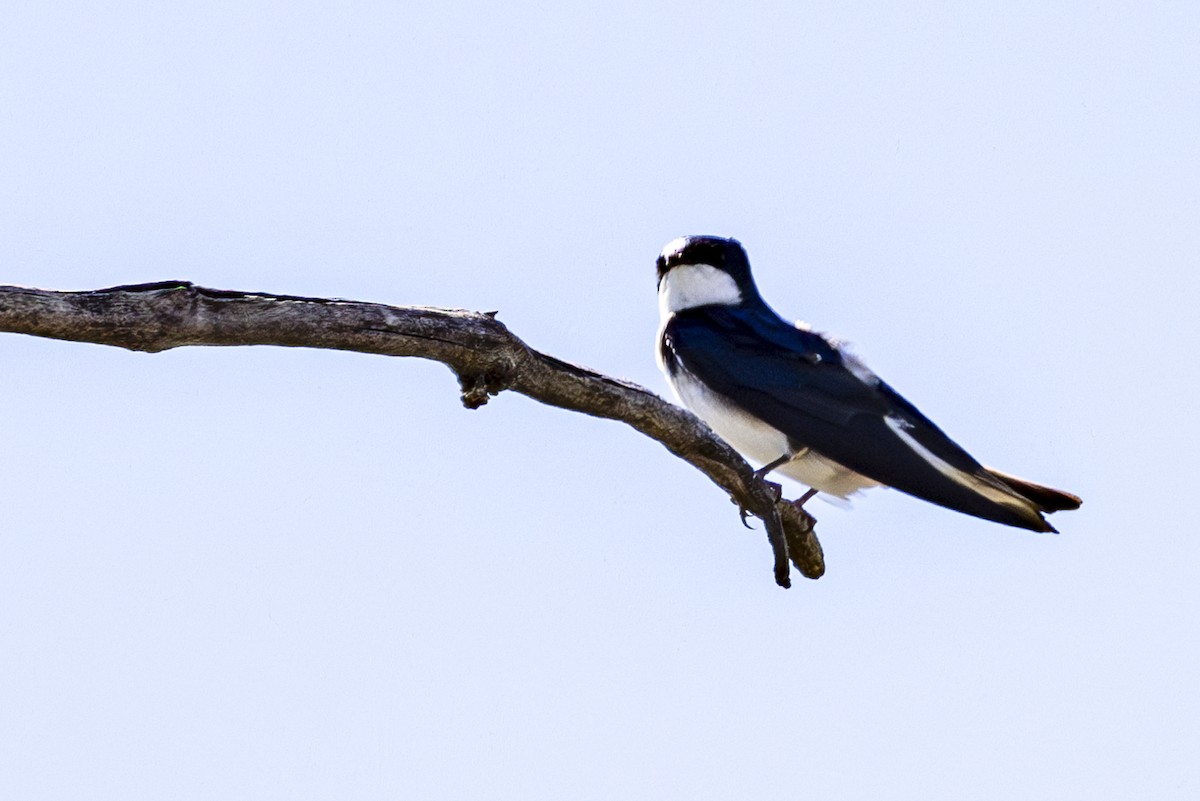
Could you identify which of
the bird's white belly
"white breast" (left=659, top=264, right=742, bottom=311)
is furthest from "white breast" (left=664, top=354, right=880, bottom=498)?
"white breast" (left=659, top=264, right=742, bottom=311)

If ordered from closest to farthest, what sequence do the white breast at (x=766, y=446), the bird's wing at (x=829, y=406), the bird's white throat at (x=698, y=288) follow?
1. the bird's wing at (x=829, y=406)
2. the white breast at (x=766, y=446)
3. the bird's white throat at (x=698, y=288)

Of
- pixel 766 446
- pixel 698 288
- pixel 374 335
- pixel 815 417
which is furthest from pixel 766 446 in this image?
pixel 374 335

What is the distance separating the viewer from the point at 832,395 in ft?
23.9

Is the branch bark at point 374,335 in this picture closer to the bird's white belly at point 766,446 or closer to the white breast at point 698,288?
the bird's white belly at point 766,446

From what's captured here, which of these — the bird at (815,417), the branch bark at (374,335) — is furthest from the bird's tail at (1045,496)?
the branch bark at (374,335)

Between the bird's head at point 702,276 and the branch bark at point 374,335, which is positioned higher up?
the bird's head at point 702,276

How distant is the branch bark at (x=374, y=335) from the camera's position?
4.37m

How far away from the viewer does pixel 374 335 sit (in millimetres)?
4812

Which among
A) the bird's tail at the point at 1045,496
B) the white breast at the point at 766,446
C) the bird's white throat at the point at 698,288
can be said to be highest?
the bird's white throat at the point at 698,288

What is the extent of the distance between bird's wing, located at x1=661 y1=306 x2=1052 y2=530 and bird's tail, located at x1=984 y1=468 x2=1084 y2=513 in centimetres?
14

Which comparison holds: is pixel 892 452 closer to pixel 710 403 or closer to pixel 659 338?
pixel 710 403

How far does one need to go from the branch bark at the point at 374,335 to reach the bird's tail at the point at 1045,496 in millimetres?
1374

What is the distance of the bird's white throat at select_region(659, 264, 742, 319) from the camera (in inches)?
324

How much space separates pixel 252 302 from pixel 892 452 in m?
3.20
